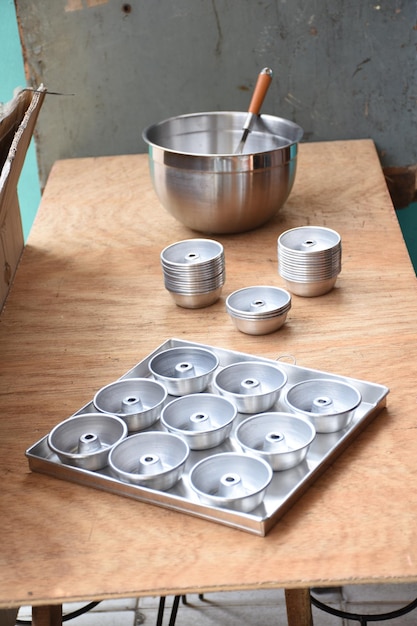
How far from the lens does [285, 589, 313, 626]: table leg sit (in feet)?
4.89

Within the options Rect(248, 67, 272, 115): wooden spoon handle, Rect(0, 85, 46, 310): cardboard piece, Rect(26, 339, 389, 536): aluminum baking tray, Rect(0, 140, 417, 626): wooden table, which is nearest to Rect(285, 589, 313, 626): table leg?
Rect(0, 140, 417, 626): wooden table

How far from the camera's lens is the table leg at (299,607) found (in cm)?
149

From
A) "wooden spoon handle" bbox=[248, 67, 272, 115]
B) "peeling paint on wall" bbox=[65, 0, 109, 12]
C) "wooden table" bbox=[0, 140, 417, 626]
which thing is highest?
"peeling paint on wall" bbox=[65, 0, 109, 12]

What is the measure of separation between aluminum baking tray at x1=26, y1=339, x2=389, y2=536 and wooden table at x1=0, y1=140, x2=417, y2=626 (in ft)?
0.04

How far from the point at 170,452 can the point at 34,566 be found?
0.25 meters

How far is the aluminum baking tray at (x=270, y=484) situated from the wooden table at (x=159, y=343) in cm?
1

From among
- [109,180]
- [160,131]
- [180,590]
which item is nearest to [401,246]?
[160,131]

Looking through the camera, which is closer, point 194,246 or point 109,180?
point 194,246

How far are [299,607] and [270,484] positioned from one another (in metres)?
0.44

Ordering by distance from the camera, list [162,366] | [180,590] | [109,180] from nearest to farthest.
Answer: [180,590] < [162,366] < [109,180]

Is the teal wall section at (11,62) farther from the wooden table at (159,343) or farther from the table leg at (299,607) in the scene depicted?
the table leg at (299,607)

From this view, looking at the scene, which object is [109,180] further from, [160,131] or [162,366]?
[162,366]

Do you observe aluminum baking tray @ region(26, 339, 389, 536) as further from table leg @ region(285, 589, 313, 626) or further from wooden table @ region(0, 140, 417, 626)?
table leg @ region(285, 589, 313, 626)

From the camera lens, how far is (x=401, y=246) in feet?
6.15
